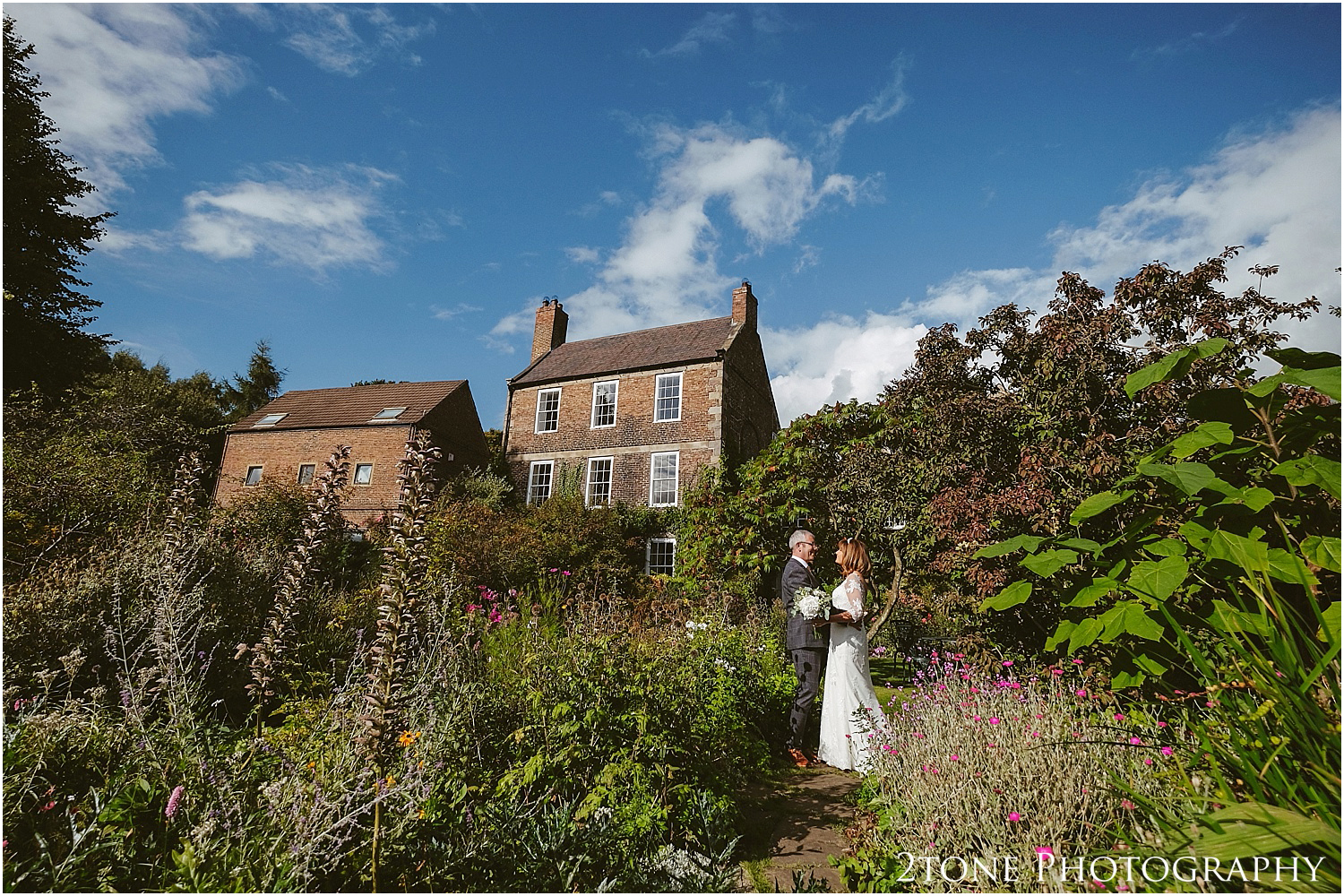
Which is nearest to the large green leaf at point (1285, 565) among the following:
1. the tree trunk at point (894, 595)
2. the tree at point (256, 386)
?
the tree trunk at point (894, 595)

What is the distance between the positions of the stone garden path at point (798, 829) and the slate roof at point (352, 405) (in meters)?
22.4

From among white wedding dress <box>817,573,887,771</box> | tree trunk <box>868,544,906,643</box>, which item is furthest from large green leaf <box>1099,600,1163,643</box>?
tree trunk <box>868,544,906,643</box>

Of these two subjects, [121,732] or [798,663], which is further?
[798,663]

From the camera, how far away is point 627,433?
70.6 feet

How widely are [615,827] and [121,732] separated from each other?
7.90ft

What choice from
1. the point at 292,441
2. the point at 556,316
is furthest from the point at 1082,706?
the point at 292,441

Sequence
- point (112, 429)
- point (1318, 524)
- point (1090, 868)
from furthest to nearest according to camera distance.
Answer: point (112, 429), point (1318, 524), point (1090, 868)

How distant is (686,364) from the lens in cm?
2120

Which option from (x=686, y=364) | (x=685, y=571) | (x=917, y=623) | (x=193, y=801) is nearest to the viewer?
(x=193, y=801)

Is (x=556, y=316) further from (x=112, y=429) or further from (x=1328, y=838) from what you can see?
(x=1328, y=838)

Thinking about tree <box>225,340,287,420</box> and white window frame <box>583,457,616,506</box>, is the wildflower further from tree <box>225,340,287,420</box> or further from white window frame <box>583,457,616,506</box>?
tree <box>225,340,287,420</box>

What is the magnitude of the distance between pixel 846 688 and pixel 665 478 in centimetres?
1497

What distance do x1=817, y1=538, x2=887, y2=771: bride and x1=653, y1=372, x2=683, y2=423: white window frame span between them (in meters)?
15.1

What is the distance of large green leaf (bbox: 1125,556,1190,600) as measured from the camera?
2.31m
